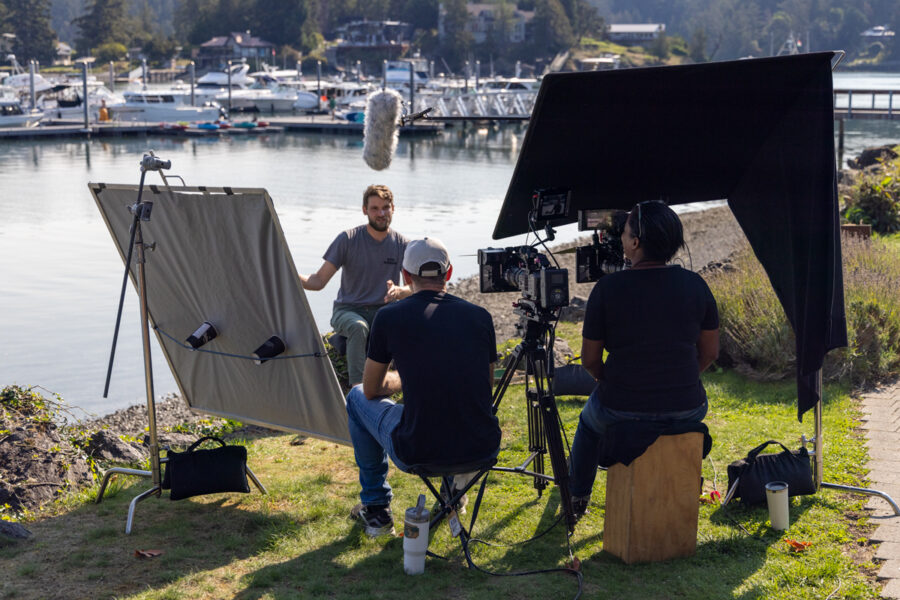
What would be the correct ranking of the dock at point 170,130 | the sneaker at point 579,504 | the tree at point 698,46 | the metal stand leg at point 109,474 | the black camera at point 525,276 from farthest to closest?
the tree at point 698,46, the dock at point 170,130, the metal stand leg at point 109,474, the sneaker at point 579,504, the black camera at point 525,276

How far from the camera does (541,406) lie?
4.86m

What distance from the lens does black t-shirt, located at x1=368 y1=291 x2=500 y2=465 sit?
167 inches

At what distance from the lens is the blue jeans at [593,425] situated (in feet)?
14.5

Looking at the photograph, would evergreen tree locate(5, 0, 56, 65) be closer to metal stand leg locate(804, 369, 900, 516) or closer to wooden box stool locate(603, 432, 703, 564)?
metal stand leg locate(804, 369, 900, 516)

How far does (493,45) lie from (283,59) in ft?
85.1

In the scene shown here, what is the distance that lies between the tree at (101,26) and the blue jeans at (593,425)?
12331 cm

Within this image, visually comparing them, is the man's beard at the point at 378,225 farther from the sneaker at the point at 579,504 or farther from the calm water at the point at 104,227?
the sneaker at the point at 579,504

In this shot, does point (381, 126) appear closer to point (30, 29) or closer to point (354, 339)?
point (354, 339)

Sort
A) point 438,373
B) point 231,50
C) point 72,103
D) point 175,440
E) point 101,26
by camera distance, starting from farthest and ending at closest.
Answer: point 231,50 → point 101,26 → point 72,103 → point 175,440 → point 438,373

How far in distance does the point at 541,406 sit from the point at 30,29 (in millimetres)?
119988

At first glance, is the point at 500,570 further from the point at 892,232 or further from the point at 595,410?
the point at 892,232

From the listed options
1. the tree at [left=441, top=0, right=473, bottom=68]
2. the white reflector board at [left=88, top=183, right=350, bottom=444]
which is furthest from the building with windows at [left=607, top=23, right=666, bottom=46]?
the white reflector board at [left=88, top=183, right=350, bottom=444]

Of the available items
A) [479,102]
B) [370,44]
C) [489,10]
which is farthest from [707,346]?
[489,10]

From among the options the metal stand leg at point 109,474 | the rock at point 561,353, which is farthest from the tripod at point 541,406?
the rock at point 561,353
